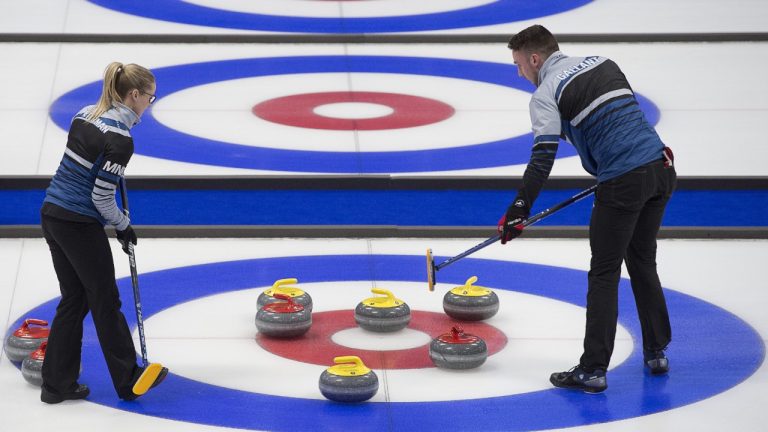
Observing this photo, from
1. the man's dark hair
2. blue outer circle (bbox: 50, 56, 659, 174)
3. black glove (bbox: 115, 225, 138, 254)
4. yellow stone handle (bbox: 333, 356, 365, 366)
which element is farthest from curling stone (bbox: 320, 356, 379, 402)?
blue outer circle (bbox: 50, 56, 659, 174)

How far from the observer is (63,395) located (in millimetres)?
5383

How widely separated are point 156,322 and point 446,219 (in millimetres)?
2566

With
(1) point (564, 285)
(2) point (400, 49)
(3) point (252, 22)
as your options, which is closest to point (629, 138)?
(1) point (564, 285)

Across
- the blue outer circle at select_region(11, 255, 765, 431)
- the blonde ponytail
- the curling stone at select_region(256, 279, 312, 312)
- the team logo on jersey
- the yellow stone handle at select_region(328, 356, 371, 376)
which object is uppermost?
the blonde ponytail

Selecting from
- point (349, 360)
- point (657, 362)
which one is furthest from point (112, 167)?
point (657, 362)

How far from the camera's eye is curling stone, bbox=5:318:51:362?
569 centimetres

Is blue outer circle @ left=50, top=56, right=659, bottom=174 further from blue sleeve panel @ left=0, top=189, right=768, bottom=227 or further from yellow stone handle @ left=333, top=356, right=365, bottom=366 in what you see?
yellow stone handle @ left=333, top=356, right=365, bottom=366

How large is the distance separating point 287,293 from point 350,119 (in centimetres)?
425

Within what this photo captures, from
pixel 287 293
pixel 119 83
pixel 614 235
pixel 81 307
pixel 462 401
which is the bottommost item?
pixel 462 401

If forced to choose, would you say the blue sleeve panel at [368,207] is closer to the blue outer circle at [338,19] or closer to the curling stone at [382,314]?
the curling stone at [382,314]

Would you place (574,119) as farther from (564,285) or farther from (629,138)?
(564,285)

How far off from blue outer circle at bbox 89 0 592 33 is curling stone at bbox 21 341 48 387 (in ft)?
25.4

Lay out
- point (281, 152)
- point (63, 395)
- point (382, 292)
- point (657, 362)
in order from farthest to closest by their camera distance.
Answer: point (281, 152)
point (382, 292)
point (657, 362)
point (63, 395)

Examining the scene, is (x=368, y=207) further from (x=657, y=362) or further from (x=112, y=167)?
(x=112, y=167)
